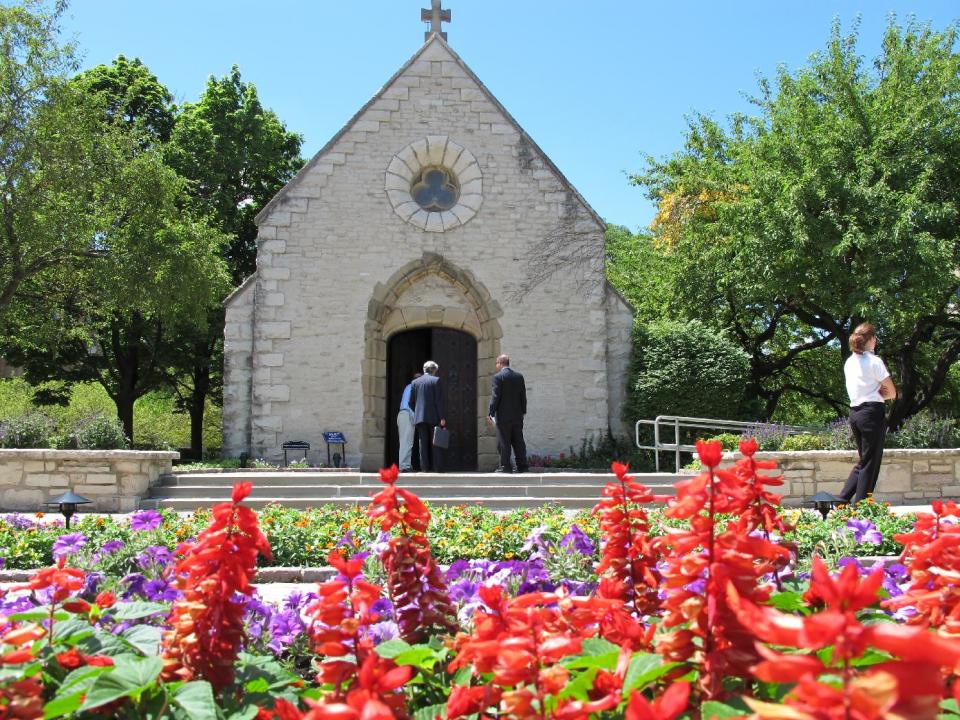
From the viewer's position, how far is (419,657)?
6.04 feet

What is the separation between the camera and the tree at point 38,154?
1527 centimetres

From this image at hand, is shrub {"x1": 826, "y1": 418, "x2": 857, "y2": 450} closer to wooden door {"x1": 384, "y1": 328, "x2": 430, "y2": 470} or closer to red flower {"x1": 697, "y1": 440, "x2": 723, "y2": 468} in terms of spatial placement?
wooden door {"x1": 384, "y1": 328, "x2": 430, "y2": 470}

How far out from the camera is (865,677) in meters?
0.95

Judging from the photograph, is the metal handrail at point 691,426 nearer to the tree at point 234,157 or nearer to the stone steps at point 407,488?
the stone steps at point 407,488

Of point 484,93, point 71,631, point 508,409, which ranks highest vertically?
point 484,93

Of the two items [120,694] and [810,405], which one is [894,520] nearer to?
[120,694]

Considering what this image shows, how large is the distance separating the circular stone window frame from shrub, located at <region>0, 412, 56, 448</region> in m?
6.66

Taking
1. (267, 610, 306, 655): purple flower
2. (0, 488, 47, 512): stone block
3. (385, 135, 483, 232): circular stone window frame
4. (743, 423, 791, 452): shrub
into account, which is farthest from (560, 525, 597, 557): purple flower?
(385, 135, 483, 232): circular stone window frame

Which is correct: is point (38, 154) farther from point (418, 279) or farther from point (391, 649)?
point (391, 649)

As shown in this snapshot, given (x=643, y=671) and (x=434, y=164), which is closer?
(x=643, y=671)

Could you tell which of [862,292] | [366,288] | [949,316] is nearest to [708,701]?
[366,288]

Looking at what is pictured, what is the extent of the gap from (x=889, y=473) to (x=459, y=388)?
7.30m

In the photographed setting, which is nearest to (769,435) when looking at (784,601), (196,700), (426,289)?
(426,289)

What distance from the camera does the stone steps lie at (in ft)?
34.9
